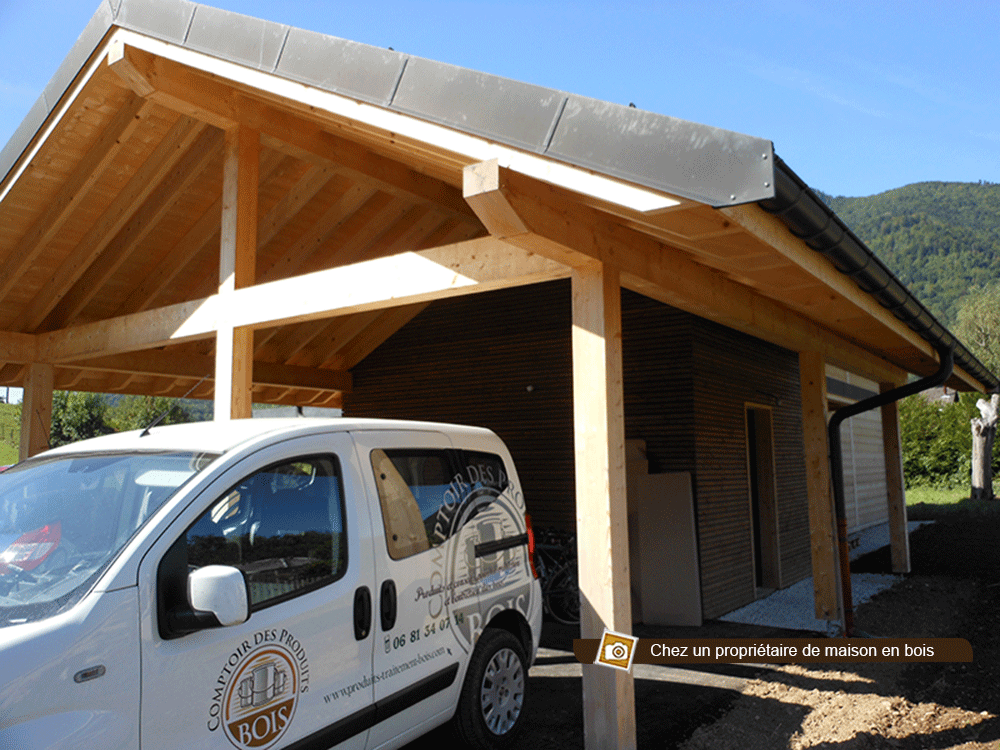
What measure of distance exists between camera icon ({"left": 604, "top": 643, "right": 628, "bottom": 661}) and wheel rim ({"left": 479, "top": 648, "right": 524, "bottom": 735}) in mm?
618

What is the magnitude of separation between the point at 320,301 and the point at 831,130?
6312 inches

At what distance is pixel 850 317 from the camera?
6082 millimetres

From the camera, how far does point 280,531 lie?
2.92 meters

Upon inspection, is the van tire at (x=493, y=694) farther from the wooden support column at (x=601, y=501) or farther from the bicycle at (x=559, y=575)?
the bicycle at (x=559, y=575)

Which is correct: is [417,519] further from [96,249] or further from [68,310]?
[68,310]

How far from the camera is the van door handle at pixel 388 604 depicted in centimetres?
316

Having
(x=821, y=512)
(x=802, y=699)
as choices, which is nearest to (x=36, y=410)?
(x=802, y=699)

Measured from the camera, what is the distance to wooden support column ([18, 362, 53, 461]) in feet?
26.2

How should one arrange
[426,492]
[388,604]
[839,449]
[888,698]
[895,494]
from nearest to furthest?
[388,604] < [426,492] < [888,698] < [839,449] < [895,494]

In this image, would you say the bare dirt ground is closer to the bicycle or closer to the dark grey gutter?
the bicycle

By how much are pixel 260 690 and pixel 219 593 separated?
531mm

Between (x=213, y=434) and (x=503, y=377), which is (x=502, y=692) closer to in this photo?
(x=213, y=434)

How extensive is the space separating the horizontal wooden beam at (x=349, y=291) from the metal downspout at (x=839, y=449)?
4.40 metres

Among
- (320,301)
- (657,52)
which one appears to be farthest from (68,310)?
(657,52)
